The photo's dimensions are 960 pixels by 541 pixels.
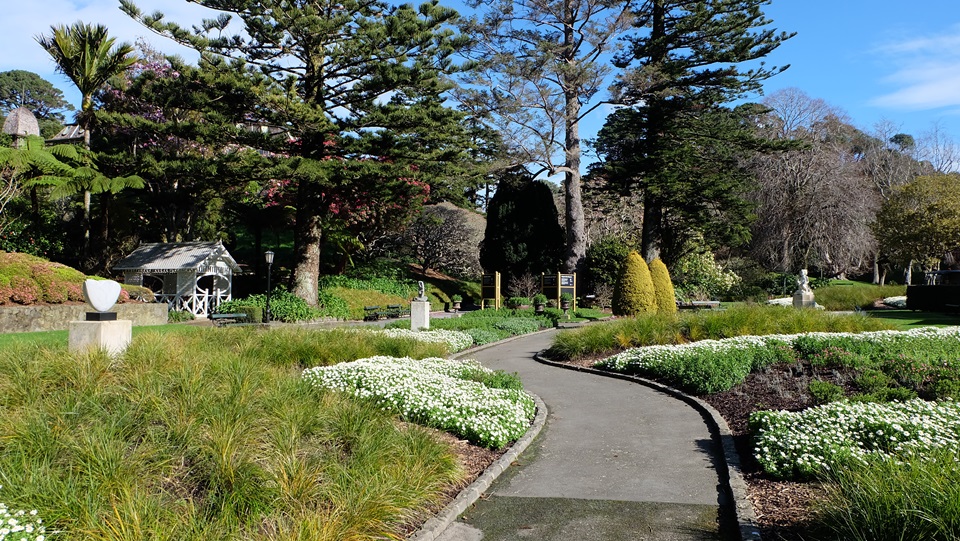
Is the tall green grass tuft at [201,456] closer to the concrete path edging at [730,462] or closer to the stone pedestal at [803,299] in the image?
the concrete path edging at [730,462]

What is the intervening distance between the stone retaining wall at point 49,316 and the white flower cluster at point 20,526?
12.3 m

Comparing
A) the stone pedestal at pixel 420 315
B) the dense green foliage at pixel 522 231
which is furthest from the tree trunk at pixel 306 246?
the dense green foliage at pixel 522 231

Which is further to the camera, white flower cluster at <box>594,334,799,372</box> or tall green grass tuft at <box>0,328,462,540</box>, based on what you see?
white flower cluster at <box>594,334,799,372</box>

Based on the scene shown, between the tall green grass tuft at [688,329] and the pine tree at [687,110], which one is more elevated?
the pine tree at [687,110]

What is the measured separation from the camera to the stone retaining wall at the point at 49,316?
15.0m

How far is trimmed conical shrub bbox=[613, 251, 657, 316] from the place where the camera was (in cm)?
2011

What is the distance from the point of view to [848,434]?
522cm

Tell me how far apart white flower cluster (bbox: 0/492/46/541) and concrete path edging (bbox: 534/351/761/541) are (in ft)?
13.1

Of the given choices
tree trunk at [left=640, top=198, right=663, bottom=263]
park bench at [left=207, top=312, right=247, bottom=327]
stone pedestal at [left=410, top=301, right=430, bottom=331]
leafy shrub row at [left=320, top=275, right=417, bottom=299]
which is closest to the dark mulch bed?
stone pedestal at [left=410, top=301, right=430, bottom=331]

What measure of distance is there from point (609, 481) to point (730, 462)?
116 cm

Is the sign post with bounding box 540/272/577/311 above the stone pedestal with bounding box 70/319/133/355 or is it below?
above

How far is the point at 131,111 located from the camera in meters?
23.7

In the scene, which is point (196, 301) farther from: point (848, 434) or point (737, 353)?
point (848, 434)

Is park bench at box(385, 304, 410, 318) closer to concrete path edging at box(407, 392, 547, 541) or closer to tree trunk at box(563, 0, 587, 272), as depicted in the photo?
tree trunk at box(563, 0, 587, 272)
